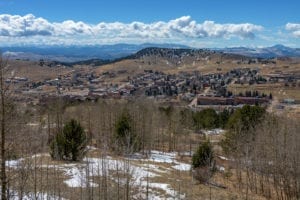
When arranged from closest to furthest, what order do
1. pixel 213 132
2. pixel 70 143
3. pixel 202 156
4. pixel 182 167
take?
pixel 202 156 → pixel 70 143 → pixel 182 167 → pixel 213 132

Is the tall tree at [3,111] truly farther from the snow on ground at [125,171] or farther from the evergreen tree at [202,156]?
the evergreen tree at [202,156]

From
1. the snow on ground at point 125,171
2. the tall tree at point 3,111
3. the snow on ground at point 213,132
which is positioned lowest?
the snow on ground at point 213,132

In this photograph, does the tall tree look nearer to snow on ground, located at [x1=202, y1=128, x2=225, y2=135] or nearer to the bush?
the bush

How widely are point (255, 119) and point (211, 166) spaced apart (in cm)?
2395

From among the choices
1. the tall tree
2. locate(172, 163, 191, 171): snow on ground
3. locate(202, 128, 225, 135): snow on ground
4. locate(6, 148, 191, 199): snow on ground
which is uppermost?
the tall tree

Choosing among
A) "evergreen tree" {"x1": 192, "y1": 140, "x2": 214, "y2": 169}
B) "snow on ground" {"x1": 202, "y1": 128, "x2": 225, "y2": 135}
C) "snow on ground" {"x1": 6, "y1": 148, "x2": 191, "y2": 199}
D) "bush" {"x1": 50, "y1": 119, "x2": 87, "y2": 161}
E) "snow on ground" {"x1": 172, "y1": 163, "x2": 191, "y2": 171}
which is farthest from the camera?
"snow on ground" {"x1": 202, "y1": 128, "x2": 225, "y2": 135}

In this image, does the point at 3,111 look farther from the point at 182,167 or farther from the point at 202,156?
the point at 182,167

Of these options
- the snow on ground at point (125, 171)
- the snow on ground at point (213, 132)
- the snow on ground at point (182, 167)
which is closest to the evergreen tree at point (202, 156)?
the snow on ground at point (125, 171)

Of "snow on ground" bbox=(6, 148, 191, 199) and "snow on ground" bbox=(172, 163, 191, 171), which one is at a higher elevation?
"snow on ground" bbox=(6, 148, 191, 199)

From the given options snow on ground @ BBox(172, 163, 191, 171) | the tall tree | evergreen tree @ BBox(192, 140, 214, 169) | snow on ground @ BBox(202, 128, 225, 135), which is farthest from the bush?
snow on ground @ BBox(202, 128, 225, 135)

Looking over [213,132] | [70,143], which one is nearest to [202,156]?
[70,143]

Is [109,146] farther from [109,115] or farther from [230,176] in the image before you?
[230,176]

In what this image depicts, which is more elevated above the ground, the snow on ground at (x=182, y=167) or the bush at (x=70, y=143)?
the bush at (x=70, y=143)

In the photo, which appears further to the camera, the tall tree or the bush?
the bush
